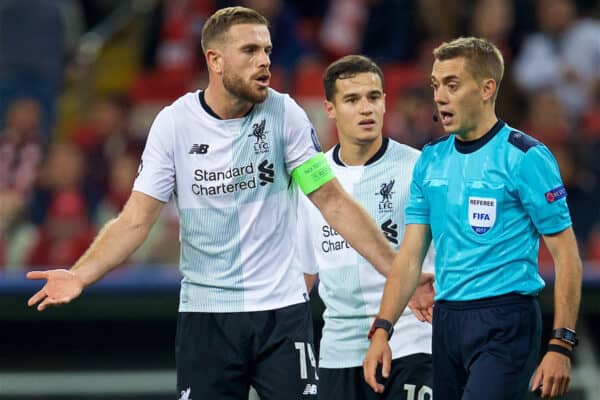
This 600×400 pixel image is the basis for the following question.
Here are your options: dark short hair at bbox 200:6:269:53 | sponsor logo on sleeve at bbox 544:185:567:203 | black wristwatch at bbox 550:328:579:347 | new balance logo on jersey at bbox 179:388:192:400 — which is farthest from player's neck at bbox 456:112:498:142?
new balance logo on jersey at bbox 179:388:192:400

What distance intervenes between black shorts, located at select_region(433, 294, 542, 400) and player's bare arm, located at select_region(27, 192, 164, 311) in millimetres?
1435

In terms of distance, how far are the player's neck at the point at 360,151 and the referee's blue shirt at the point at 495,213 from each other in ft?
3.48

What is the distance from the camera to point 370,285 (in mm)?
6375

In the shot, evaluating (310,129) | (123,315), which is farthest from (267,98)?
(123,315)

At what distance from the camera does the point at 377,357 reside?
5.63m

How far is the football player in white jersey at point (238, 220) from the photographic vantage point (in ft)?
19.0

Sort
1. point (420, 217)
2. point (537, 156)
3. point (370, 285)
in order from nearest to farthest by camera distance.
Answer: point (537, 156), point (420, 217), point (370, 285)

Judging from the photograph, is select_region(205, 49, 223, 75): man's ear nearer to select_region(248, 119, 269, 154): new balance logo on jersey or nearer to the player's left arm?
select_region(248, 119, 269, 154): new balance logo on jersey

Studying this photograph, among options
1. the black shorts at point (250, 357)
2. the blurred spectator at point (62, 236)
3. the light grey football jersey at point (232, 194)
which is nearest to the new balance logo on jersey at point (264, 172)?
the light grey football jersey at point (232, 194)

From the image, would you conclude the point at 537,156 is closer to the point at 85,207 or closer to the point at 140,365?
the point at 140,365

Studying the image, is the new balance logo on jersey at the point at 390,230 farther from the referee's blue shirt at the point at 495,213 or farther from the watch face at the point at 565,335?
the watch face at the point at 565,335

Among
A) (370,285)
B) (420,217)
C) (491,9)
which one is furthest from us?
(491,9)

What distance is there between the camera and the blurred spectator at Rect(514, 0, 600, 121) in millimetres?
11273

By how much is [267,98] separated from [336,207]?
60 cm
